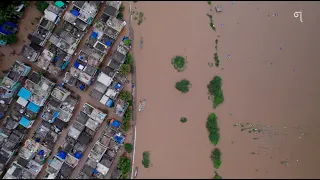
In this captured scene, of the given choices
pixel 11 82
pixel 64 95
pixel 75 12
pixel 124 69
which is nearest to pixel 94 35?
pixel 75 12

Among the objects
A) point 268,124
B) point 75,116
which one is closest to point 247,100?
point 268,124

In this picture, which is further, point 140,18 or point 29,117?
point 140,18

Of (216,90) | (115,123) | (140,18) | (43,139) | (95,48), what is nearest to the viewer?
(95,48)

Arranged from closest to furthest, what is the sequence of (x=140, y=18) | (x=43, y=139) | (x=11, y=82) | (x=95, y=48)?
(x=11, y=82) → (x=95, y=48) → (x=43, y=139) → (x=140, y=18)

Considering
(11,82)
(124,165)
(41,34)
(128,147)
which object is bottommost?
(124,165)

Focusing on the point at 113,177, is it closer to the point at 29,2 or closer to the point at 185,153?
the point at 185,153

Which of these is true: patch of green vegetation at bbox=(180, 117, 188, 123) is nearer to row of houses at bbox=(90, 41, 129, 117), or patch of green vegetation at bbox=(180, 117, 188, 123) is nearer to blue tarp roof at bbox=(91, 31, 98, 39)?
row of houses at bbox=(90, 41, 129, 117)

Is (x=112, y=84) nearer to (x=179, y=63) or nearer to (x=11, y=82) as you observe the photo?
(x=179, y=63)

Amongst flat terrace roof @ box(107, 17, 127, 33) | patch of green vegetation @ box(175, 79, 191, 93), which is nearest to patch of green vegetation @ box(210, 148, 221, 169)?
patch of green vegetation @ box(175, 79, 191, 93)

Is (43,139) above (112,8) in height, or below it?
below
